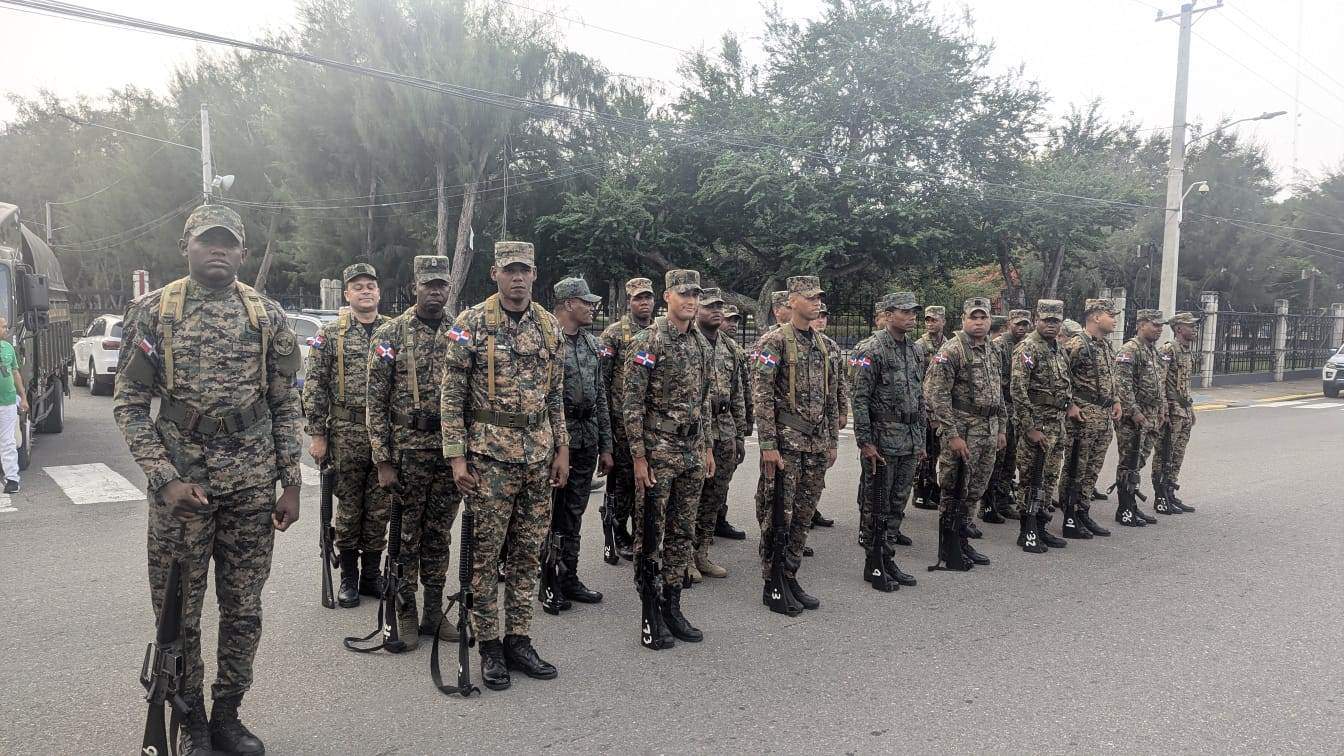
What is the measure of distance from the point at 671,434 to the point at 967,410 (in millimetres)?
3015

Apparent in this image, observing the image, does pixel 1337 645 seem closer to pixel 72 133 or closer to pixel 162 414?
pixel 162 414

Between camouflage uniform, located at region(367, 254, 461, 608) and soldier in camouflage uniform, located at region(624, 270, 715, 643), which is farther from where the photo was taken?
soldier in camouflage uniform, located at region(624, 270, 715, 643)

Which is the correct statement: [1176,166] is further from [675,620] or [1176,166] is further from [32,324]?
[32,324]

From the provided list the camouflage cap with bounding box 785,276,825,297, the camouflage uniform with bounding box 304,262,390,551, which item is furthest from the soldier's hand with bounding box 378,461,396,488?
the camouflage cap with bounding box 785,276,825,297

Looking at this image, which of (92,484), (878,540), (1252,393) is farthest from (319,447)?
(1252,393)

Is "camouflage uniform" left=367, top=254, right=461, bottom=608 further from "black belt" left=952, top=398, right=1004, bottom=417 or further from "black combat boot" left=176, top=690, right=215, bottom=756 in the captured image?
"black belt" left=952, top=398, right=1004, bottom=417

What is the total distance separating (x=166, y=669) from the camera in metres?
3.16

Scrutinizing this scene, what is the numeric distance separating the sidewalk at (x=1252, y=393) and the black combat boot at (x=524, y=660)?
19.5 meters

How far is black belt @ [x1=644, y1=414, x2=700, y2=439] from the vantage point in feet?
15.7

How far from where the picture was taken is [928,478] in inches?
329

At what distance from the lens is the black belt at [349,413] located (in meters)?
5.14

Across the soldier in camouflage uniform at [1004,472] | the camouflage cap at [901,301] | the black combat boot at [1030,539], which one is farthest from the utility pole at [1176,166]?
the camouflage cap at [901,301]

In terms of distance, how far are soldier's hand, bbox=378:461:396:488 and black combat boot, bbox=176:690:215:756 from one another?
1.43 meters

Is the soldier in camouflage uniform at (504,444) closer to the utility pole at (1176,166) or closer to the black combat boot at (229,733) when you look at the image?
the black combat boot at (229,733)
